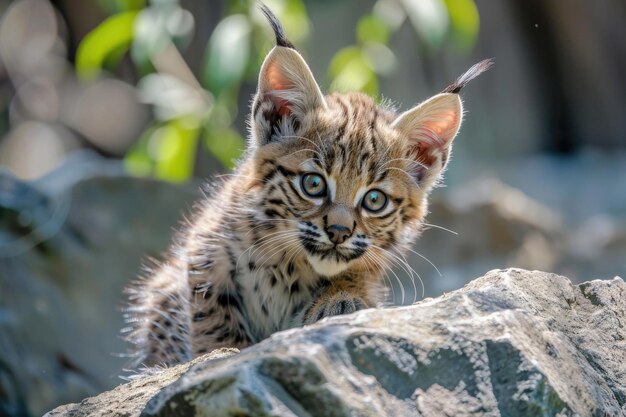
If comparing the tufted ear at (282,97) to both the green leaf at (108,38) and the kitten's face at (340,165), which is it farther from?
the green leaf at (108,38)

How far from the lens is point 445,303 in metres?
3.28

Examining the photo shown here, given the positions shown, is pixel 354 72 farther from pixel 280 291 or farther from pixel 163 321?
pixel 280 291

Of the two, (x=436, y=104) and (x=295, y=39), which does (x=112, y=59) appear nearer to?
(x=295, y=39)

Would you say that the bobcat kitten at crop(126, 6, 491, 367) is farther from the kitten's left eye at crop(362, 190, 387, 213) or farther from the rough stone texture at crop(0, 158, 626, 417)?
the rough stone texture at crop(0, 158, 626, 417)

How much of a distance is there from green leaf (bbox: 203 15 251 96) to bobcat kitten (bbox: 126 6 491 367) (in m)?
3.33

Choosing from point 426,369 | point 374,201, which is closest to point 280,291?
point 374,201

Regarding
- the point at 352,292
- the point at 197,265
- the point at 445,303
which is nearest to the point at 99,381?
the point at 197,265

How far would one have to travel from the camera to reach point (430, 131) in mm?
5051

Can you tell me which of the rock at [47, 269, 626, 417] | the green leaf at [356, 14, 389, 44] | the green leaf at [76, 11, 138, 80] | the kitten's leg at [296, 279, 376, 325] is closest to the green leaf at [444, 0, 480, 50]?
the green leaf at [356, 14, 389, 44]

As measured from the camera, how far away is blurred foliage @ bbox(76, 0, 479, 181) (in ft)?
28.2

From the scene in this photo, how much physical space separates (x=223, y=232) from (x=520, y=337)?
2.25m

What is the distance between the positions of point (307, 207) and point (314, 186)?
0.10m

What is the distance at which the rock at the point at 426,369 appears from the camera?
2.70m

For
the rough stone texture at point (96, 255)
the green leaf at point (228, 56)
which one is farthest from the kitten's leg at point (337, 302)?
the green leaf at point (228, 56)
